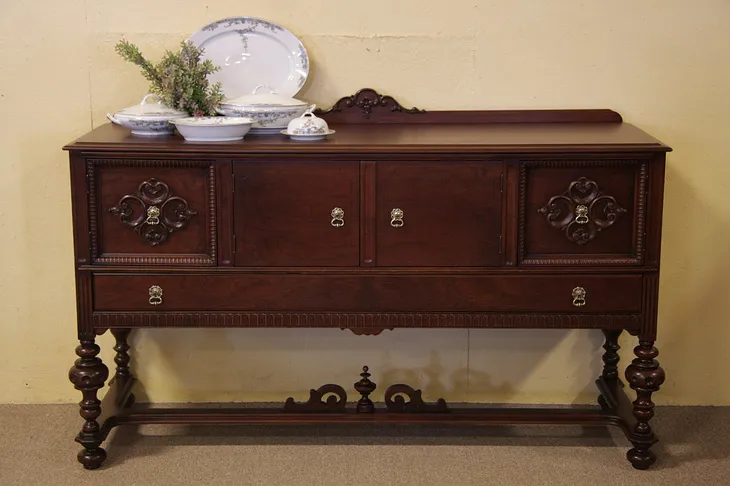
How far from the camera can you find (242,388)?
361cm

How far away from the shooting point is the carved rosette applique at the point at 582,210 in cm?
292

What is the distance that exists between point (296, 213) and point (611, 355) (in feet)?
4.19

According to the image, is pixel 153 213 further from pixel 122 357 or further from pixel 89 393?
pixel 122 357

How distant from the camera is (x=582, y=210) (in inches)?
115

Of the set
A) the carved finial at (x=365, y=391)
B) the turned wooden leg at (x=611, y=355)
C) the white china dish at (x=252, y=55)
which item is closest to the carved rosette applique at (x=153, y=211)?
the white china dish at (x=252, y=55)

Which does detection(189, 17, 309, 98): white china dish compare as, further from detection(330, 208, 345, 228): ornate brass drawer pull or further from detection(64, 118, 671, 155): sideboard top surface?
detection(330, 208, 345, 228): ornate brass drawer pull

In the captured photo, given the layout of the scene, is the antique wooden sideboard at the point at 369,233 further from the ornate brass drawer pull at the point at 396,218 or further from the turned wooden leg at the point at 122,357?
the turned wooden leg at the point at 122,357

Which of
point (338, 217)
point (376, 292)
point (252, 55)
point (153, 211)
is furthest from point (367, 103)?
point (153, 211)

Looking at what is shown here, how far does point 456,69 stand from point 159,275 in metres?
1.18

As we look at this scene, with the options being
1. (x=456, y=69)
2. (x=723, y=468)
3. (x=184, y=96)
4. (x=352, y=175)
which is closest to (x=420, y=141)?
(x=352, y=175)

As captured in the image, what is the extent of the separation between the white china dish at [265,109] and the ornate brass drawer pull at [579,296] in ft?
3.16

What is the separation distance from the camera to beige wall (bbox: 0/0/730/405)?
131 inches

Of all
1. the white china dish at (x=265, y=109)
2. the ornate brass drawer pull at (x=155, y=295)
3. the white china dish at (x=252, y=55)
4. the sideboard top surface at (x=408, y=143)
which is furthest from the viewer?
the white china dish at (x=252, y=55)

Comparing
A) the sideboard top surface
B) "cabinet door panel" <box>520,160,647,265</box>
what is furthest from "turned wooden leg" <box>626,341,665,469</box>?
the sideboard top surface
